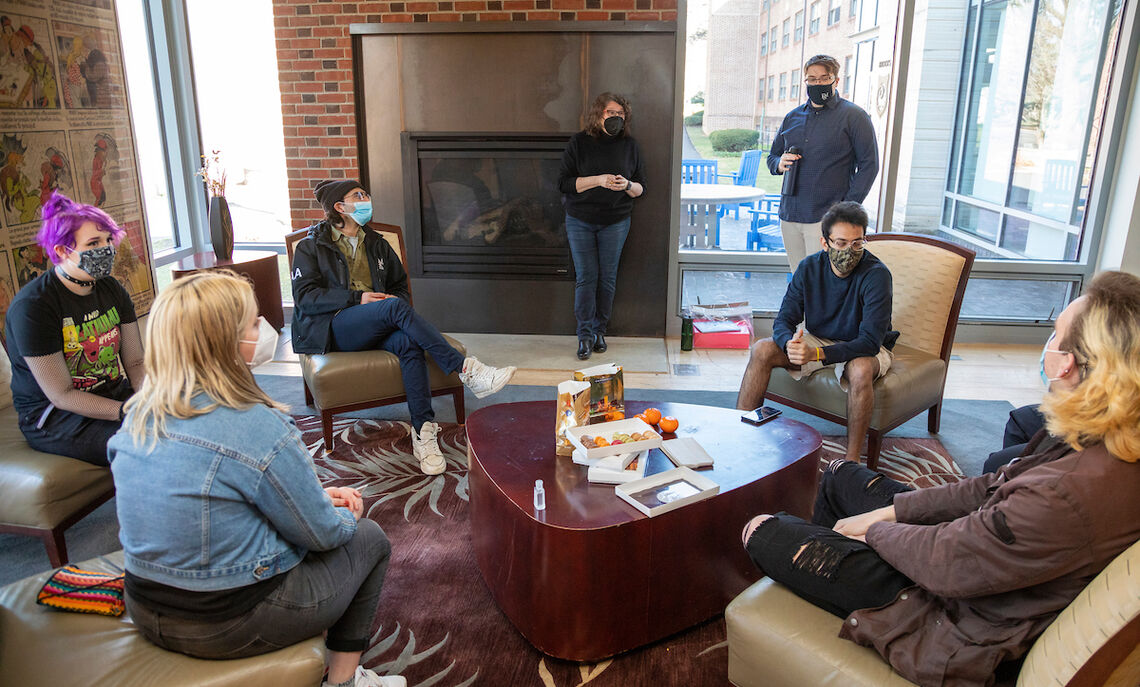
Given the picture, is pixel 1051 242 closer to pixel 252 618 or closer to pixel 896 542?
pixel 896 542

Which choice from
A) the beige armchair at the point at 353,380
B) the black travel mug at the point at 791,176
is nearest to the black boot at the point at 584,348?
the beige armchair at the point at 353,380

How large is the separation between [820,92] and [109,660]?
369 centimetres

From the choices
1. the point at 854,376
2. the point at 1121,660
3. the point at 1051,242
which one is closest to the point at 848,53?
the point at 1051,242

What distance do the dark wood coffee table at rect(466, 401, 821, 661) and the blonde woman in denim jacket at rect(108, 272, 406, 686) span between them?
56 cm

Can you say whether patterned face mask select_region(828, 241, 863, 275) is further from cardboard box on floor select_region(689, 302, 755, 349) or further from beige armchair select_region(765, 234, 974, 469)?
cardboard box on floor select_region(689, 302, 755, 349)

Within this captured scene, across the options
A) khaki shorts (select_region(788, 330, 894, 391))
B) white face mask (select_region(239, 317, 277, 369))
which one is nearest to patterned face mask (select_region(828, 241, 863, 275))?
khaki shorts (select_region(788, 330, 894, 391))

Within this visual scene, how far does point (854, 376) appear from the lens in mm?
2930

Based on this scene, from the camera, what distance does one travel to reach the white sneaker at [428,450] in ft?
9.89

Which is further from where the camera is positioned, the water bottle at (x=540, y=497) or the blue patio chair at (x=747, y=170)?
the blue patio chair at (x=747, y=170)

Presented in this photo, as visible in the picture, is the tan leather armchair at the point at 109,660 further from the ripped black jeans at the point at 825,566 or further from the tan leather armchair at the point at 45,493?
the ripped black jeans at the point at 825,566

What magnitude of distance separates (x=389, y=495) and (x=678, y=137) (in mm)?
2704

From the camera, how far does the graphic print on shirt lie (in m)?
2.35

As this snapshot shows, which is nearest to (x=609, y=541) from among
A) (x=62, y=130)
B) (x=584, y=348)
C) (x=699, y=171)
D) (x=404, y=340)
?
(x=404, y=340)

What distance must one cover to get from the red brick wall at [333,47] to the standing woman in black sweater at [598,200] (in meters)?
0.55
